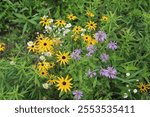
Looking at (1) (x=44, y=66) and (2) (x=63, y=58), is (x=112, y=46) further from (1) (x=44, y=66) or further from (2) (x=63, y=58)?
(1) (x=44, y=66)

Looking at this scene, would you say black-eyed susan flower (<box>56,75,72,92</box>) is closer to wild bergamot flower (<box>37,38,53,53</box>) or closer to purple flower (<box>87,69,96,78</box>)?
purple flower (<box>87,69,96,78</box>)

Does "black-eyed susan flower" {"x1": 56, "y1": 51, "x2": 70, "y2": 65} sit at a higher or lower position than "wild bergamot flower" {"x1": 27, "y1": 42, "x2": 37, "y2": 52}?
lower

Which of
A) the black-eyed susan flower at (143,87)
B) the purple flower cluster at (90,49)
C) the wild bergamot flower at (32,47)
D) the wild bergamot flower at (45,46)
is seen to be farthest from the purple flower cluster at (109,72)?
the wild bergamot flower at (32,47)

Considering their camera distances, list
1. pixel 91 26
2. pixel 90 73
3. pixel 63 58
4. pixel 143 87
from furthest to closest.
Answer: pixel 91 26 < pixel 143 87 < pixel 63 58 < pixel 90 73

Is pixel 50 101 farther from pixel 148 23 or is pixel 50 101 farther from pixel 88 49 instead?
pixel 148 23

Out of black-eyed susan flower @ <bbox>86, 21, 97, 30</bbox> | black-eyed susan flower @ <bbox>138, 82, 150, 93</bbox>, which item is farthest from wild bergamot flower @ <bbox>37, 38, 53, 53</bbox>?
black-eyed susan flower @ <bbox>138, 82, 150, 93</bbox>

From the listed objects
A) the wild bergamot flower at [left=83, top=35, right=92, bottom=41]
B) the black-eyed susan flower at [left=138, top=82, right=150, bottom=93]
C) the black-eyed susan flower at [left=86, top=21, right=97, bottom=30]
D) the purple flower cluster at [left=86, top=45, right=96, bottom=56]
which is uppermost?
the black-eyed susan flower at [left=86, top=21, right=97, bottom=30]

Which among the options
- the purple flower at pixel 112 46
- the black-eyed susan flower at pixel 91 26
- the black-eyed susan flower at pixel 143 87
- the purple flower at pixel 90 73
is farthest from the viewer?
the black-eyed susan flower at pixel 91 26

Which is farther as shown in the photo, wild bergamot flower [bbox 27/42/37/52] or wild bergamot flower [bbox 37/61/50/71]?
wild bergamot flower [bbox 27/42/37/52]

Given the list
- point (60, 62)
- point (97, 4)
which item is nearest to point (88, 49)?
point (60, 62)

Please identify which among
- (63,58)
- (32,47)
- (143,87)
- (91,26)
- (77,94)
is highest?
(91,26)

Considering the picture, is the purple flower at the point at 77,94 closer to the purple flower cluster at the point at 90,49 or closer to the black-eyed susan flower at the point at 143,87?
Result: the purple flower cluster at the point at 90,49

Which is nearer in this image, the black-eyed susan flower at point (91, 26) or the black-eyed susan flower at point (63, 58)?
the black-eyed susan flower at point (63, 58)

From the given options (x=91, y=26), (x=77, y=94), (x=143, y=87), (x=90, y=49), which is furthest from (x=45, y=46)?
(x=143, y=87)
